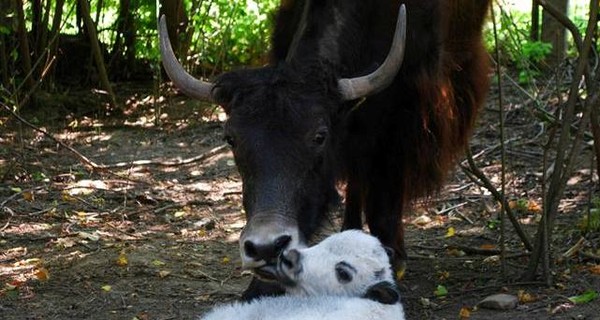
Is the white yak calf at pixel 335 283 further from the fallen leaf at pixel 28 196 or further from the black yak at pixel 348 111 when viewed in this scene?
the fallen leaf at pixel 28 196

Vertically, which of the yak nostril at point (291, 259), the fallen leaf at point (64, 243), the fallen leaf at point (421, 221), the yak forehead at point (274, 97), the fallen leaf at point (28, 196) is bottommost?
the fallen leaf at point (421, 221)

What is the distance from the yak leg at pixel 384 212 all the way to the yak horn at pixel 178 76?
4.69ft

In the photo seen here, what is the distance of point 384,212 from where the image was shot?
21.8ft

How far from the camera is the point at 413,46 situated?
20.6ft

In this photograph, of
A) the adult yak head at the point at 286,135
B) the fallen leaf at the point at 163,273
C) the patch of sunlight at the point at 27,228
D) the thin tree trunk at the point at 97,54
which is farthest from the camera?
the thin tree trunk at the point at 97,54

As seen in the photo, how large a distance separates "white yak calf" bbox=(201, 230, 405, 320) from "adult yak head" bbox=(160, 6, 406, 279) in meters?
0.19

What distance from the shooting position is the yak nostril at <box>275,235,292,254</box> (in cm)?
479

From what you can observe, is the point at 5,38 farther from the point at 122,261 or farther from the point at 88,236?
the point at 122,261

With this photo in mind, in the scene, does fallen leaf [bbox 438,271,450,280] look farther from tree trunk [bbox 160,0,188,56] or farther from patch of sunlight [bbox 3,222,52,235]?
tree trunk [bbox 160,0,188,56]

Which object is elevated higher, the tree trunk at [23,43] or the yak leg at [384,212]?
the tree trunk at [23,43]

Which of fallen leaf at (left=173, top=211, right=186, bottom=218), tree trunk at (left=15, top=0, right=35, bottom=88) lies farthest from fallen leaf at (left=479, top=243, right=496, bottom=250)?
tree trunk at (left=15, top=0, right=35, bottom=88)

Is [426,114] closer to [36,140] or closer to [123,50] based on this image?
[36,140]

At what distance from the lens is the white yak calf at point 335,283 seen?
445 cm

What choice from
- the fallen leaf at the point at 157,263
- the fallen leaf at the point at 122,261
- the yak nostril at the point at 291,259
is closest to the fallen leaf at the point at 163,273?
the fallen leaf at the point at 157,263
